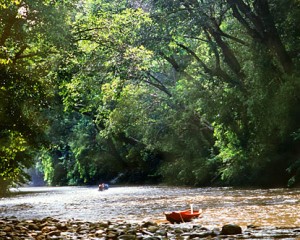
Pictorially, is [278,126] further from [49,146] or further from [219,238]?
[219,238]

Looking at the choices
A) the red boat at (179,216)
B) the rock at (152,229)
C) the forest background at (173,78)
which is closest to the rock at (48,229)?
the rock at (152,229)

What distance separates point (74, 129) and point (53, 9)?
3581 centimetres

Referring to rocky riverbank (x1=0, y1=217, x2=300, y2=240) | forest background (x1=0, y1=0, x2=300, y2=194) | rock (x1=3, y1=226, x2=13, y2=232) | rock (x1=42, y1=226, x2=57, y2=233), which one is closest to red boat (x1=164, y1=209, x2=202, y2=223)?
rocky riverbank (x1=0, y1=217, x2=300, y2=240)

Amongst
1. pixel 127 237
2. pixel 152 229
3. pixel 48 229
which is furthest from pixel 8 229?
pixel 152 229

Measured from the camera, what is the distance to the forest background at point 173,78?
15.0m

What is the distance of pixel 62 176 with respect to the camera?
6000 cm

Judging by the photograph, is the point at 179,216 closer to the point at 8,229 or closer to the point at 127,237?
the point at 127,237

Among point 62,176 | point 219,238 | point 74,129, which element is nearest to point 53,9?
point 219,238

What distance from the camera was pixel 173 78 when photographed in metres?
35.6

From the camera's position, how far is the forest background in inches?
591

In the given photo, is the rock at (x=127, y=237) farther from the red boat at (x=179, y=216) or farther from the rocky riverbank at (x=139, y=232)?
the red boat at (x=179, y=216)

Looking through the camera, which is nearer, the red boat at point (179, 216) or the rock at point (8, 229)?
the rock at point (8, 229)

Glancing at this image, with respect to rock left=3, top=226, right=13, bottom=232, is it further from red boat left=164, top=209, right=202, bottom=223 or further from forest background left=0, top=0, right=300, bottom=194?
forest background left=0, top=0, right=300, bottom=194

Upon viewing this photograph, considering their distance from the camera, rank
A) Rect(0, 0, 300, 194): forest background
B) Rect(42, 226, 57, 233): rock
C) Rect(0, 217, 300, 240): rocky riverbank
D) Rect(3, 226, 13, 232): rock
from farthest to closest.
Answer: Rect(0, 0, 300, 194): forest background, Rect(42, 226, 57, 233): rock, Rect(3, 226, 13, 232): rock, Rect(0, 217, 300, 240): rocky riverbank
